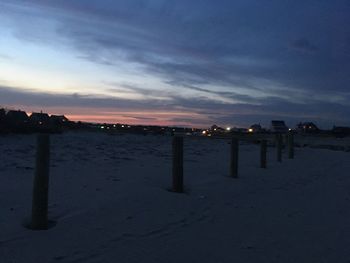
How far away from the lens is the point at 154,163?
647 inches

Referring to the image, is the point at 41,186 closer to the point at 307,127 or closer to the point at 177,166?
the point at 177,166

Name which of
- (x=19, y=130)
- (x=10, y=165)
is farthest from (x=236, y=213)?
(x=19, y=130)

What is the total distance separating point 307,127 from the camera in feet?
277

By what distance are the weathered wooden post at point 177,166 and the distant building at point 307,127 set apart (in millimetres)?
73802

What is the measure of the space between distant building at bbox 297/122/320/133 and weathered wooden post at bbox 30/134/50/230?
77.9 m

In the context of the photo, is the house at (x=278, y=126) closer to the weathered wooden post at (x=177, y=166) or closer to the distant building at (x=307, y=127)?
the distant building at (x=307, y=127)

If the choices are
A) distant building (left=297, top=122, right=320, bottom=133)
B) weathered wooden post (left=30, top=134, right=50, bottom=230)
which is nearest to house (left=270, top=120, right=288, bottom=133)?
distant building (left=297, top=122, right=320, bottom=133)

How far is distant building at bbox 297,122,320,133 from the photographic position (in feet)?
272

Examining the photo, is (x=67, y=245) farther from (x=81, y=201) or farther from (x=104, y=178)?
(x=104, y=178)

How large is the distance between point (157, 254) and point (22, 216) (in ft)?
8.17

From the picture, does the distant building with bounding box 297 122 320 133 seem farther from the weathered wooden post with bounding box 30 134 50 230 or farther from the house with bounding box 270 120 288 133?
the weathered wooden post with bounding box 30 134 50 230

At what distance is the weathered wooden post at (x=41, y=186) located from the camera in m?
Result: 7.16

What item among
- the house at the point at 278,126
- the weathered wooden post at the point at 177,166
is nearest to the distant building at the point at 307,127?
the house at the point at 278,126

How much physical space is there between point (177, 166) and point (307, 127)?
76.7m
